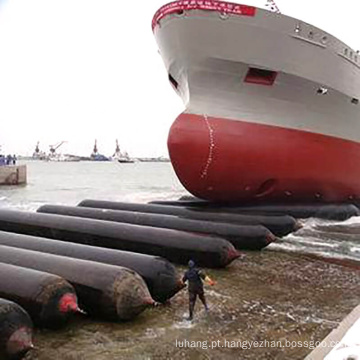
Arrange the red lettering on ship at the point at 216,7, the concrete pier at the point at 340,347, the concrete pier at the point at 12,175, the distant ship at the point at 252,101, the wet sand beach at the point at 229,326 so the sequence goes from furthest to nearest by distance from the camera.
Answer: the concrete pier at the point at 12,175 < the distant ship at the point at 252,101 < the red lettering on ship at the point at 216,7 < the wet sand beach at the point at 229,326 < the concrete pier at the point at 340,347

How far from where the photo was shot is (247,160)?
14.6 metres

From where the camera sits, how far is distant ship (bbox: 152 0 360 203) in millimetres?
14438

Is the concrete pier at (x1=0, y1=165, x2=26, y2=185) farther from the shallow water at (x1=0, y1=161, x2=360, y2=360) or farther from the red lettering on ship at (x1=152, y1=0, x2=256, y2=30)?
the shallow water at (x1=0, y1=161, x2=360, y2=360)

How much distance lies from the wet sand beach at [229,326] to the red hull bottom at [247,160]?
226 inches

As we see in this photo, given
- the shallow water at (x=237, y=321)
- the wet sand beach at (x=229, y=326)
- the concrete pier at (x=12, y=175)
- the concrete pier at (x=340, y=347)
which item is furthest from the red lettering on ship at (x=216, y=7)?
the concrete pier at (x=12, y=175)

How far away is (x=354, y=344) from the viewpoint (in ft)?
14.9

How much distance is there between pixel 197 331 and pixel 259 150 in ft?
31.0

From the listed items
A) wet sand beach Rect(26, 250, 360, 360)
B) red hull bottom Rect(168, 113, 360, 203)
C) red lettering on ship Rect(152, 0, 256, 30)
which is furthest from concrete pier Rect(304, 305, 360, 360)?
red lettering on ship Rect(152, 0, 256, 30)

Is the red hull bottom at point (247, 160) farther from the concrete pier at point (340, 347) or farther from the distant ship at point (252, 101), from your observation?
the concrete pier at point (340, 347)

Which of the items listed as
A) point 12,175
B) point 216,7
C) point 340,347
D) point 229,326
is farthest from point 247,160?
point 12,175

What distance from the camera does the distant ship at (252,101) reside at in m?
14.4

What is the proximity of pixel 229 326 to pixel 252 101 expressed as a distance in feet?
34.0

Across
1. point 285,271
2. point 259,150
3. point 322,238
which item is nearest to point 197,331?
point 285,271

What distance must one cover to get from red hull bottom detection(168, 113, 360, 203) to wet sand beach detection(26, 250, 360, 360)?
574 centimetres
